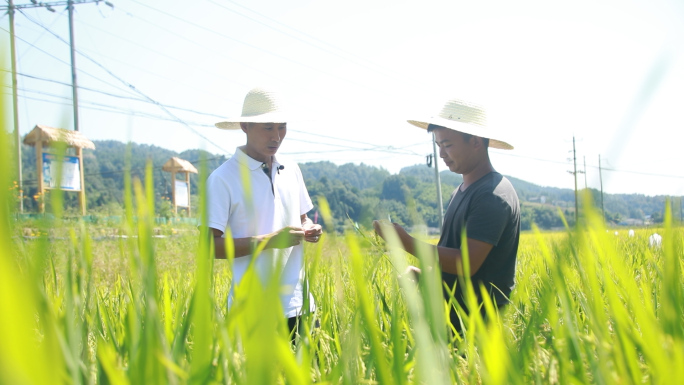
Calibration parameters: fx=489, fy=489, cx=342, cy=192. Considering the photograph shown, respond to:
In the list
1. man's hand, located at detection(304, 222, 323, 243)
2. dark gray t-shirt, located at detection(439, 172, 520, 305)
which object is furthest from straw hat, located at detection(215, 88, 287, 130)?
dark gray t-shirt, located at detection(439, 172, 520, 305)

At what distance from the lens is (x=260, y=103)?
2.30 m

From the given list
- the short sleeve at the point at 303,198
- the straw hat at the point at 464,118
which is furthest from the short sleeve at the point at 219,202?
the straw hat at the point at 464,118

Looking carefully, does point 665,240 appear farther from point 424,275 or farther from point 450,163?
point 450,163

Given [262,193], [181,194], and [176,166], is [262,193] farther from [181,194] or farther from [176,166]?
[176,166]

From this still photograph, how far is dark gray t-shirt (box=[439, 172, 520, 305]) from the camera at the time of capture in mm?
1798

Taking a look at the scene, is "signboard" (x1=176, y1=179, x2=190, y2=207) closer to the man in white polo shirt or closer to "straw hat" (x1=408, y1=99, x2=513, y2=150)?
the man in white polo shirt

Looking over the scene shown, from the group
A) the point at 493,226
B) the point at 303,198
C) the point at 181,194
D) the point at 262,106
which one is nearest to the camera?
the point at 493,226

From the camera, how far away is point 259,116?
2.22 metres

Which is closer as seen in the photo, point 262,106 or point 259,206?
point 259,206

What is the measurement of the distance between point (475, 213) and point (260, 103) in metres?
1.12

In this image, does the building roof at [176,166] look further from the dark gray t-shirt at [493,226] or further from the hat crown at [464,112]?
the dark gray t-shirt at [493,226]

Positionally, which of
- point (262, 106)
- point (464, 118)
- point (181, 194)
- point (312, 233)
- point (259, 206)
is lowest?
point (312, 233)

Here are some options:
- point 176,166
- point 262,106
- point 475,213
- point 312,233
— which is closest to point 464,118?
point 475,213

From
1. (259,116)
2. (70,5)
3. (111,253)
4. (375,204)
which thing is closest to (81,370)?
(375,204)
